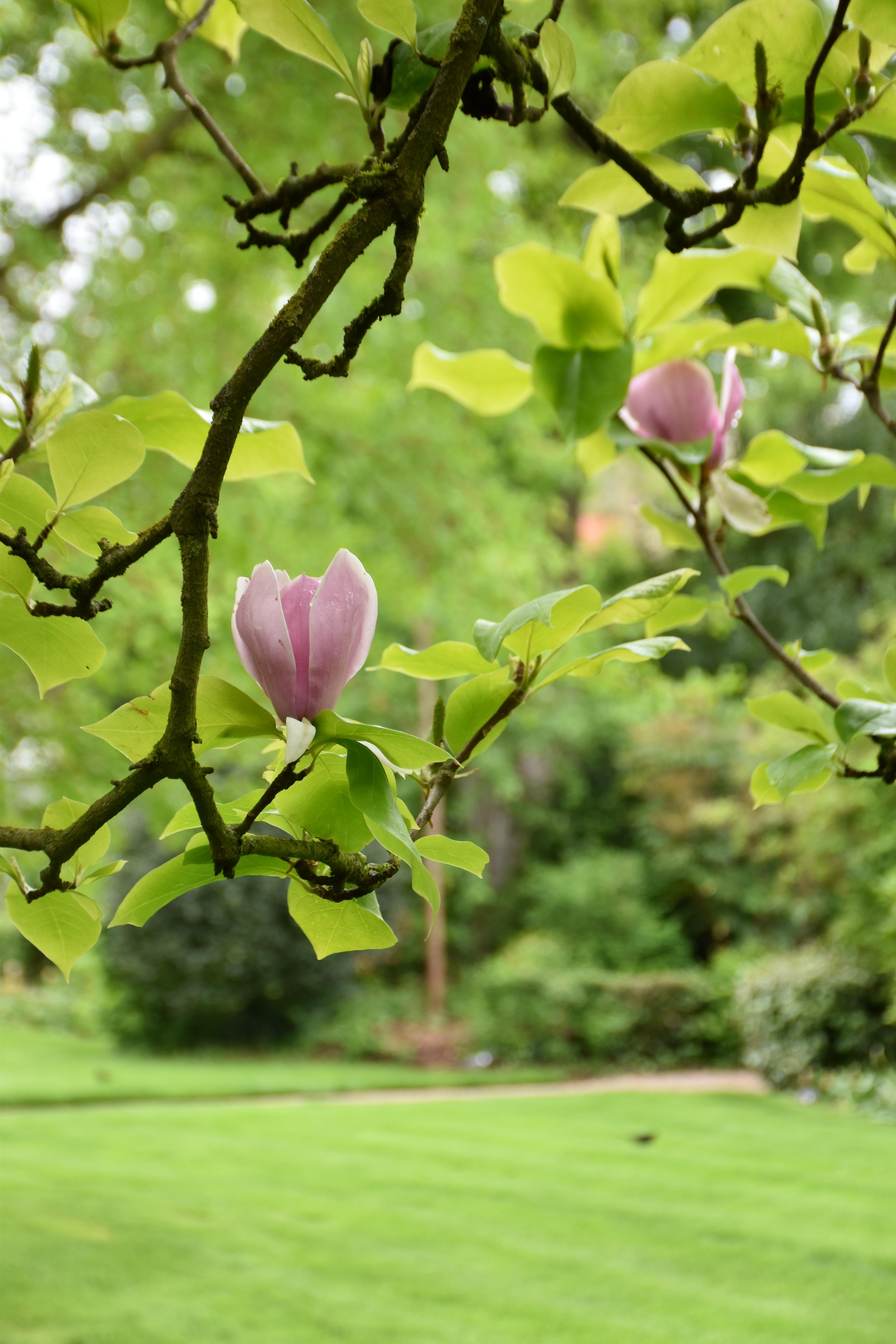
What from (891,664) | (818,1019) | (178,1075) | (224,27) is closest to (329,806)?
(891,664)

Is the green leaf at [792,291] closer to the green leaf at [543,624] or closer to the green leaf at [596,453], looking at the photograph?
the green leaf at [596,453]

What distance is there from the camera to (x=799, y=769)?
2.21ft

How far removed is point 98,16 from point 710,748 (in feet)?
32.6

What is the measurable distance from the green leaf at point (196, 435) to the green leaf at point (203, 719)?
0.54ft

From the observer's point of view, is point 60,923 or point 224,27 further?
point 224,27

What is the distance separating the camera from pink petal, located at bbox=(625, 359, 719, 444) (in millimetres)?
855

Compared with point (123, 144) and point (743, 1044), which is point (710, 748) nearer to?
point (743, 1044)

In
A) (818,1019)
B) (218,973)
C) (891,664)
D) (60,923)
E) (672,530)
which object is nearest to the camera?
(60,923)

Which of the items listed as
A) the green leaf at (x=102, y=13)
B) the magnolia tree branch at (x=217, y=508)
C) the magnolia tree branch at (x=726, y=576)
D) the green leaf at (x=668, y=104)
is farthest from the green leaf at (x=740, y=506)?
the green leaf at (x=102, y=13)

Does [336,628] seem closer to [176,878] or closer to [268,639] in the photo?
[268,639]

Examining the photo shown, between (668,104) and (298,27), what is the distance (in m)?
0.23

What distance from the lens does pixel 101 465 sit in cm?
53

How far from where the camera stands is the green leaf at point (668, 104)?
68 cm

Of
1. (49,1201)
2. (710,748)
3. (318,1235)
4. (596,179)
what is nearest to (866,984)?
(710,748)
